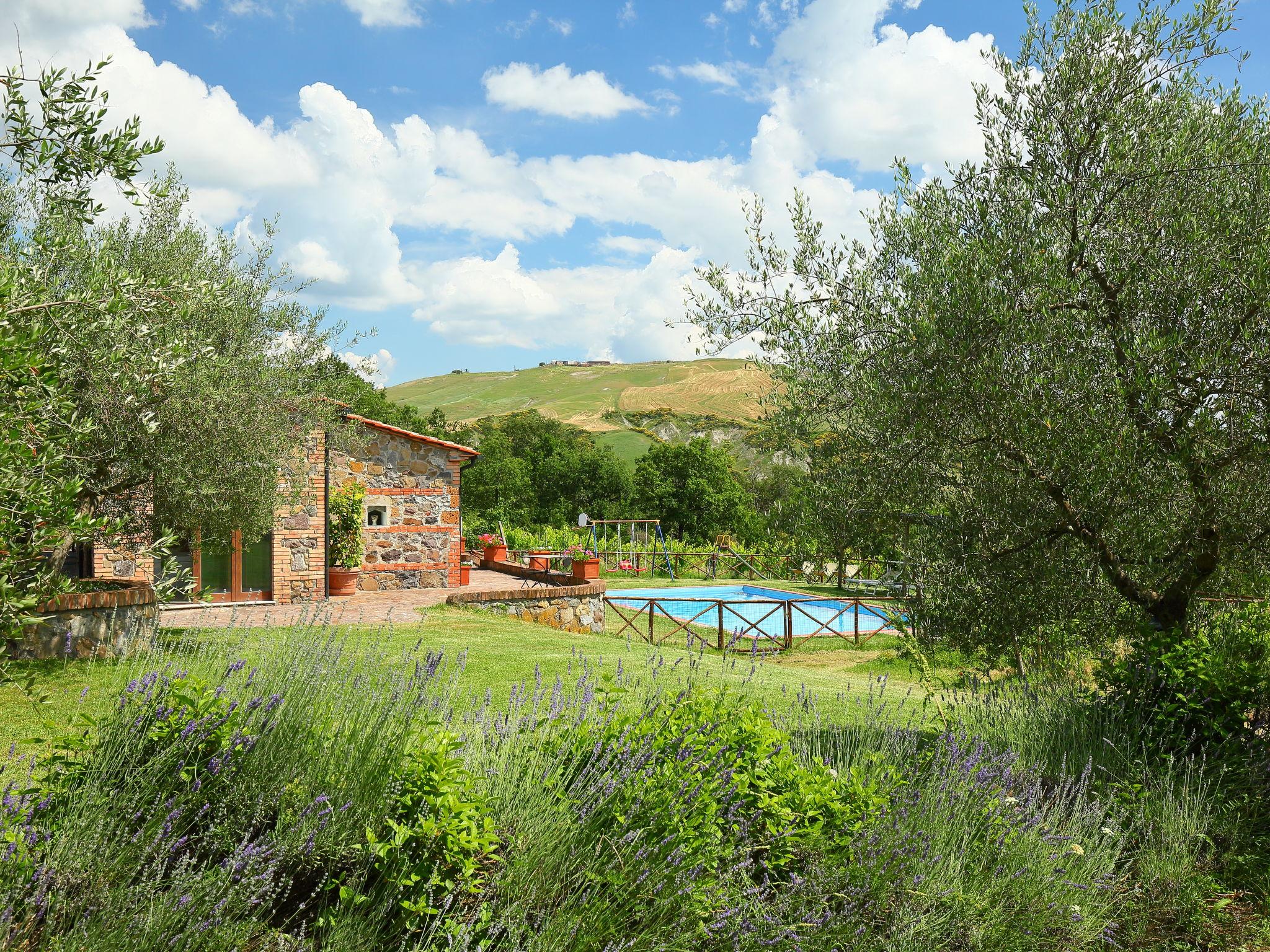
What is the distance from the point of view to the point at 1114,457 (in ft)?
16.9

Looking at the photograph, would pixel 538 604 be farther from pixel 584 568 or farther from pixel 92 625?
pixel 92 625

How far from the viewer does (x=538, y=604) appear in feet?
50.7

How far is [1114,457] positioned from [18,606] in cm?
568

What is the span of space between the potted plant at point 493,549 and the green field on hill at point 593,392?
53230 millimetres

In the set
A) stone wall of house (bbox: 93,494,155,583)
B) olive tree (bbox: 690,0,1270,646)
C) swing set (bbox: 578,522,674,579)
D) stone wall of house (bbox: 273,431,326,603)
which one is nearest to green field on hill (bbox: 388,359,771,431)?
swing set (bbox: 578,522,674,579)

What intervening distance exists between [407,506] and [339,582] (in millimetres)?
2625

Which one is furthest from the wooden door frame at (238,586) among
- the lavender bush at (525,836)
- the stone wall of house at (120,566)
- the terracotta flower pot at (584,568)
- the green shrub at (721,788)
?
the green shrub at (721,788)

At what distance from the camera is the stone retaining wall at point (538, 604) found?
601 inches

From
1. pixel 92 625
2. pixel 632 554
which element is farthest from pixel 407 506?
pixel 632 554

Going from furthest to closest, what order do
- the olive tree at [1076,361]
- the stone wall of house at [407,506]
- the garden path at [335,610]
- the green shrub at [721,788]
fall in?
the stone wall of house at [407,506] → the garden path at [335,610] → the olive tree at [1076,361] → the green shrub at [721,788]

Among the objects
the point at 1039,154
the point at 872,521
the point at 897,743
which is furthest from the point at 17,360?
the point at 1039,154

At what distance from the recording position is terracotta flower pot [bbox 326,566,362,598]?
58.2 ft

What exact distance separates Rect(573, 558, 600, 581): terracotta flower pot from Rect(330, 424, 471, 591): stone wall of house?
110 inches

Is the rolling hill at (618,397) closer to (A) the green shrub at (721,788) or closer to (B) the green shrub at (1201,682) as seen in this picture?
(B) the green shrub at (1201,682)
